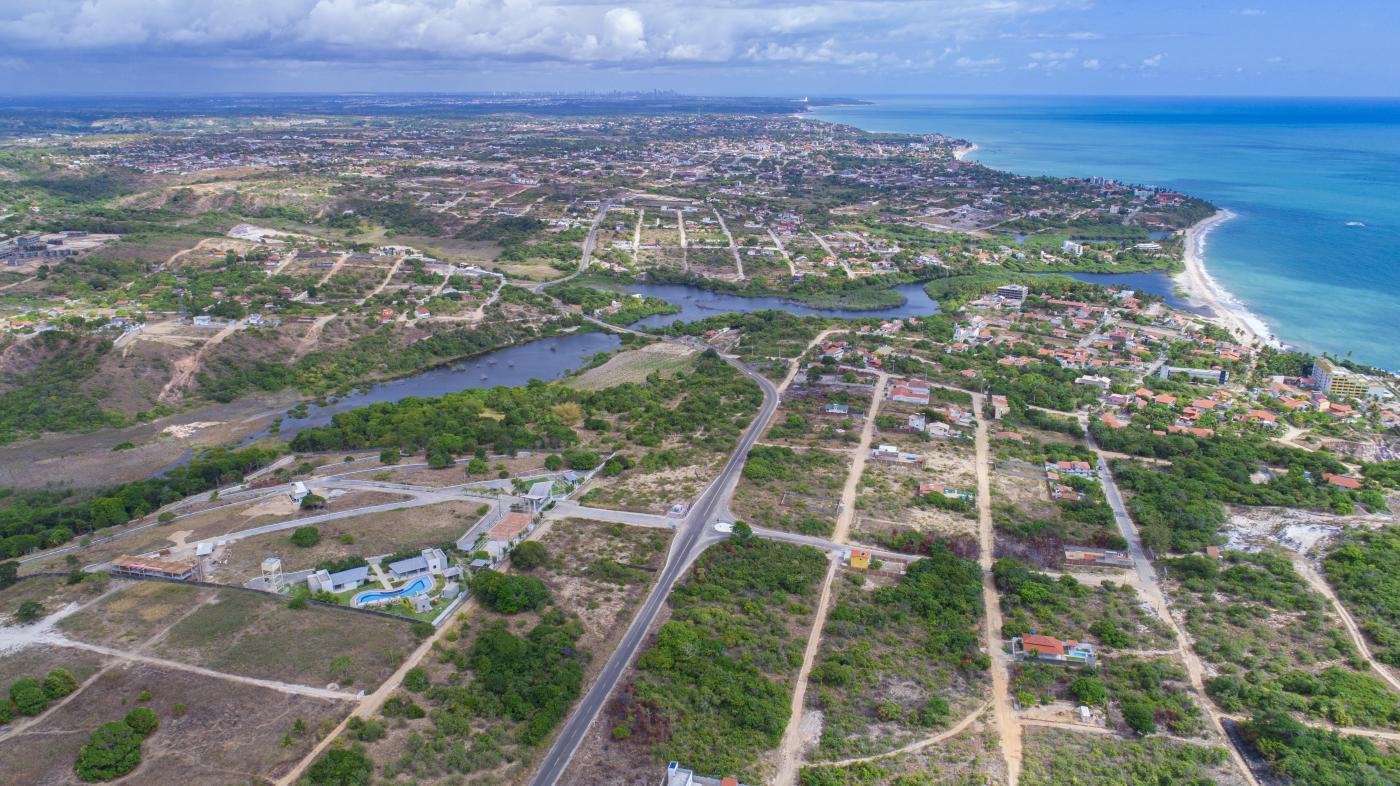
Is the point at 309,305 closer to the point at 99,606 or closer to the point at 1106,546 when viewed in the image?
the point at 99,606

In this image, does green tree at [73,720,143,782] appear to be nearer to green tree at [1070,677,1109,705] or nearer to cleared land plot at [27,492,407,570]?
cleared land plot at [27,492,407,570]

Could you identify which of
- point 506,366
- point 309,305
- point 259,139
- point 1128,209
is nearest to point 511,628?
point 506,366

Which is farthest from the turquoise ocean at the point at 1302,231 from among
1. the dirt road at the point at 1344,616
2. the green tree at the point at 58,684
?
the green tree at the point at 58,684

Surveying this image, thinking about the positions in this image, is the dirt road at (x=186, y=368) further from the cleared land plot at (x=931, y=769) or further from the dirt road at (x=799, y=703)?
the cleared land plot at (x=931, y=769)

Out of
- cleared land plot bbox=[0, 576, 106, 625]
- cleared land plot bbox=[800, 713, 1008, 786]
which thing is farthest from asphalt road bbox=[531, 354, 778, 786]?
cleared land plot bbox=[0, 576, 106, 625]

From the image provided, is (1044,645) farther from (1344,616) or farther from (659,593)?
(659,593)

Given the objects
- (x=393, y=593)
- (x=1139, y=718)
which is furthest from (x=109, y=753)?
(x=1139, y=718)
